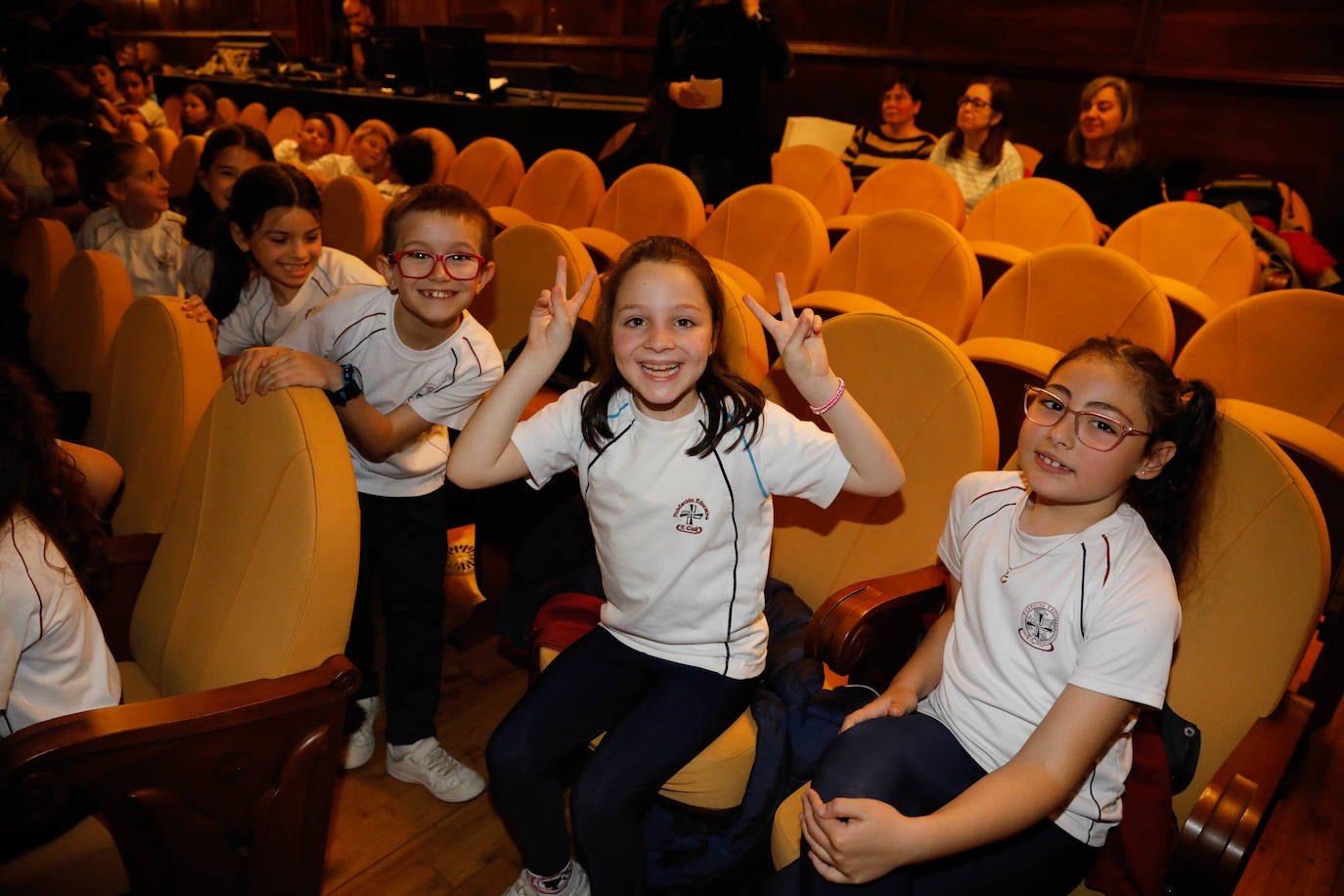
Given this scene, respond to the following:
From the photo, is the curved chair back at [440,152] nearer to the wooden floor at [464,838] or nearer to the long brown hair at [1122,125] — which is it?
the long brown hair at [1122,125]

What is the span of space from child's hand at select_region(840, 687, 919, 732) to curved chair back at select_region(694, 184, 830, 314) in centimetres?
170

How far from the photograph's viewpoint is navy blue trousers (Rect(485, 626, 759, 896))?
1262 mm

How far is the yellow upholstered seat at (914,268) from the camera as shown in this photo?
8.13 ft

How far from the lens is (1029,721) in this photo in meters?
1.13

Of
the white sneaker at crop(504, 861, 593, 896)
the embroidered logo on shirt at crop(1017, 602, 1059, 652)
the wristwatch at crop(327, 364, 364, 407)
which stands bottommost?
the white sneaker at crop(504, 861, 593, 896)

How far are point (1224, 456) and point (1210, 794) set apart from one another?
0.46m

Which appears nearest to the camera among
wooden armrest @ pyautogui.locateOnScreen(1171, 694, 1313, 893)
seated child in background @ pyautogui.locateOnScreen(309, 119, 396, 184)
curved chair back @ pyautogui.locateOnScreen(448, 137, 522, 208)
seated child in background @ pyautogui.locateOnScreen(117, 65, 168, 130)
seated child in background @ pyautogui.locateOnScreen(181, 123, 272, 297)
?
wooden armrest @ pyautogui.locateOnScreen(1171, 694, 1313, 893)

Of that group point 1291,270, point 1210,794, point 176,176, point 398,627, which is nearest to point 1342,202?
point 1291,270

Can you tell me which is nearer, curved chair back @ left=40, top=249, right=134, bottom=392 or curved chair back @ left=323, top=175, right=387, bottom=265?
curved chair back @ left=40, top=249, right=134, bottom=392

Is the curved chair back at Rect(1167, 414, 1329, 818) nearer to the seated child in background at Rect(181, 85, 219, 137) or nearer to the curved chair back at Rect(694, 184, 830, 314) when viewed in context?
the curved chair back at Rect(694, 184, 830, 314)

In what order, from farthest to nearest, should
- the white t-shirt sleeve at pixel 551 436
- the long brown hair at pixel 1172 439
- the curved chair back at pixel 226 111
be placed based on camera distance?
the curved chair back at pixel 226 111
the white t-shirt sleeve at pixel 551 436
the long brown hair at pixel 1172 439


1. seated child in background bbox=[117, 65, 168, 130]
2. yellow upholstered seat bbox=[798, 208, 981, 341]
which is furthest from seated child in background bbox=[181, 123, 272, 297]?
seated child in background bbox=[117, 65, 168, 130]

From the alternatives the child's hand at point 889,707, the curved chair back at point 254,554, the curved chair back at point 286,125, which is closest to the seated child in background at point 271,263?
the curved chair back at point 254,554

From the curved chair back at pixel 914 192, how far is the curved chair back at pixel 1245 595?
2.49 meters
